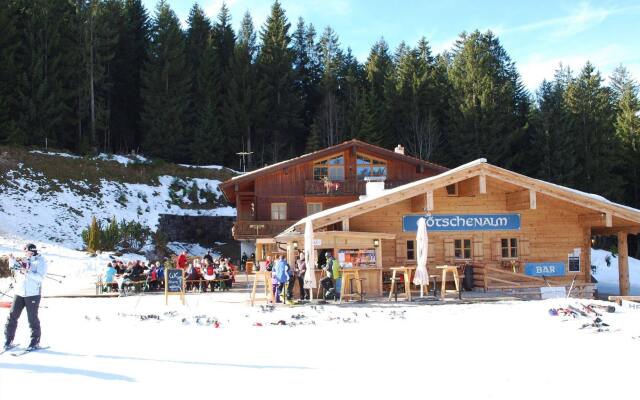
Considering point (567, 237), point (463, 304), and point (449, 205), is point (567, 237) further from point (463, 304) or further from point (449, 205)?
point (463, 304)

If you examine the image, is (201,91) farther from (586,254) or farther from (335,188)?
(586,254)

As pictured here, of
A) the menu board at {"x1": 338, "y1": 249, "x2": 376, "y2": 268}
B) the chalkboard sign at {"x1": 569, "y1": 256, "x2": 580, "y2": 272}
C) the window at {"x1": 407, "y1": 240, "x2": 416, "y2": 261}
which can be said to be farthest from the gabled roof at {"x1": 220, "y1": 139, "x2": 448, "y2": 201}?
the menu board at {"x1": 338, "y1": 249, "x2": 376, "y2": 268}

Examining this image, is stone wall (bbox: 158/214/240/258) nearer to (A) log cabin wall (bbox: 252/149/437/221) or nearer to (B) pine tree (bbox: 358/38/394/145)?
(A) log cabin wall (bbox: 252/149/437/221)

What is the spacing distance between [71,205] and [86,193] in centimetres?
184

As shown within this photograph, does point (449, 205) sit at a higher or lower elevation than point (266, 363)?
higher

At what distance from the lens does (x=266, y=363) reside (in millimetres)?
7160

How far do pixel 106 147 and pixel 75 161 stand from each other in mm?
9881

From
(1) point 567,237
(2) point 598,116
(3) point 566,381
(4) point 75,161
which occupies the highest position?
(2) point 598,116

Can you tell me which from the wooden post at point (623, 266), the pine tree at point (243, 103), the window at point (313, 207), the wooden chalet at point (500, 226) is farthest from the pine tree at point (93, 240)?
the pine tree at point (243, 103)

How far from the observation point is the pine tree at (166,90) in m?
45.3

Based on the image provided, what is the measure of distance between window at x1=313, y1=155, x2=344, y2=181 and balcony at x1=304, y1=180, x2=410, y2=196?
643 mm


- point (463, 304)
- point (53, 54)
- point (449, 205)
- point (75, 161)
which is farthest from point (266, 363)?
point (53, 54)

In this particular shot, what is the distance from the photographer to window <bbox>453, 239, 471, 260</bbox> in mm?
18766

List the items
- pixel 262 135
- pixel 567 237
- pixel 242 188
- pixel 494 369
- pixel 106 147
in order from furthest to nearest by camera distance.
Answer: pixel 262 135 < pixel 106 147 < pixel 242 188 < pixel 567 237 < pixel 494 369
